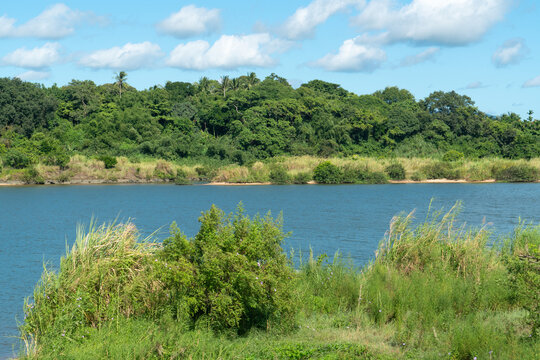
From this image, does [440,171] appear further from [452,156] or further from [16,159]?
[16,159]

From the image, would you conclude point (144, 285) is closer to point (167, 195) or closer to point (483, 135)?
point (167, 195)

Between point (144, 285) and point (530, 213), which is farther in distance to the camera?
point (530, 213)

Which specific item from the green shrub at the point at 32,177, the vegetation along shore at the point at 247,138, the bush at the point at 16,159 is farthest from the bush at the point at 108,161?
the bush at the point at 16,159

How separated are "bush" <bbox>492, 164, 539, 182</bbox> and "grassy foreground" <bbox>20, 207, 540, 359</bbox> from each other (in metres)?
59.6

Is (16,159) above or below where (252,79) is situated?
below

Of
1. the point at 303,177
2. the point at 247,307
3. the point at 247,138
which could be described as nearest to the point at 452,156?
the point at 303,177

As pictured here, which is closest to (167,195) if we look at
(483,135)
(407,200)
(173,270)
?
(407,200)

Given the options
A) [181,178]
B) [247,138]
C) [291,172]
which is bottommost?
[181,178]

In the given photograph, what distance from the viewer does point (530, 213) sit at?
1339 inches

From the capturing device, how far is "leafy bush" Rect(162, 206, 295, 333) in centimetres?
894

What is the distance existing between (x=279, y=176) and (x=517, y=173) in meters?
27.1

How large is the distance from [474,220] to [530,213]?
5.92 metres

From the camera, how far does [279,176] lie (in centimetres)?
6481

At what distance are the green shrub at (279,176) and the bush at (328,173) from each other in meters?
3.27
